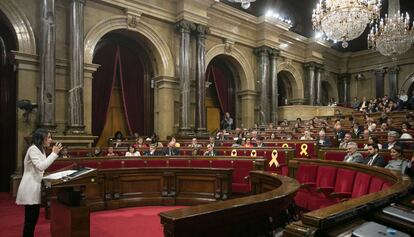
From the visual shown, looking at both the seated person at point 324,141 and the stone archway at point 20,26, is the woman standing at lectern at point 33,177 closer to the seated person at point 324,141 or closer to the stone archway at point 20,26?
the seated person at point 324,141

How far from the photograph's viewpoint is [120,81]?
11875 mm

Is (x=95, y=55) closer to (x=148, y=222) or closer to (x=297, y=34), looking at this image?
(x=148, y=222)

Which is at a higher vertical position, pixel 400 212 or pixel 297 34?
pixel 297 34

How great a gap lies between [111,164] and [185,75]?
6219 mm

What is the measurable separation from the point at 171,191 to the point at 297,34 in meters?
13.7

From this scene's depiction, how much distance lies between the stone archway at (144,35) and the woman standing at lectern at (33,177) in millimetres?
7135

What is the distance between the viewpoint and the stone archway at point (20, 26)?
8.28 metres

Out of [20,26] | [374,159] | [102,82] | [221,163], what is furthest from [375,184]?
[102,82]

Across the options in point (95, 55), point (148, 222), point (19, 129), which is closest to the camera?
point (148, 222)

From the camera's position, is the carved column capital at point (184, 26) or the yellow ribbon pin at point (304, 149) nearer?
the yellow ribbon pin at point (304, 149)

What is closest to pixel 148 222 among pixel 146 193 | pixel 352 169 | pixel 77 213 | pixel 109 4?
pixel 146 193

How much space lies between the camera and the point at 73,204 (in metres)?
3.17

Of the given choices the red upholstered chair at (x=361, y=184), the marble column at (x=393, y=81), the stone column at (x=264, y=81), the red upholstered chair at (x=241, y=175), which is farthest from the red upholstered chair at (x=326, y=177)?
the marble column at (x=393, y=81)

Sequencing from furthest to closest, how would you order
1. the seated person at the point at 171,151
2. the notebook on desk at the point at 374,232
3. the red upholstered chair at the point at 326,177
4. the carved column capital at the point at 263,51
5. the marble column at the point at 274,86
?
the marble column at the point at 274,86 < the carved column capital at the point at 263,51 < the seated person at the point at 171,151 < the red upholstered chair at the point at 326,177 < the notebook on desk at the point at 374,232
